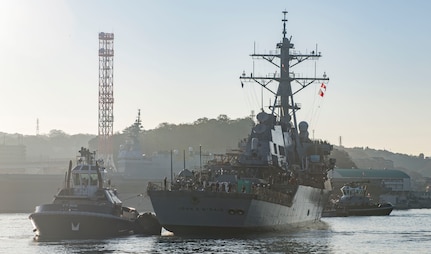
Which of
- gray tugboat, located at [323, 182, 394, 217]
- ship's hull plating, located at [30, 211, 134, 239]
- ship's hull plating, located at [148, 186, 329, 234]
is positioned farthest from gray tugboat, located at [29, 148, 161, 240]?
gray tugboat, located at [323, 182, 394, 217]

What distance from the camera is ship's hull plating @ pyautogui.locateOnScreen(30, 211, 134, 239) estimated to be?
7612 cm

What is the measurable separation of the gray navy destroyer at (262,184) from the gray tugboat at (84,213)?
3361mm

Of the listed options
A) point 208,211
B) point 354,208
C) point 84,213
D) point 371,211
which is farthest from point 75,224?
point 371,211

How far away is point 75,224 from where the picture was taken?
76.3 m

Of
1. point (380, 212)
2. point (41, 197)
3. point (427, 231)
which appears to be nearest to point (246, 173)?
point (427, 231)

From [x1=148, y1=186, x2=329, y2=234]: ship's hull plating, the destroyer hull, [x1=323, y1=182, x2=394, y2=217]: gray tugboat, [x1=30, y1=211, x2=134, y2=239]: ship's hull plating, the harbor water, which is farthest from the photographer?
the destroyer hull

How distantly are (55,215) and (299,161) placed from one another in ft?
119

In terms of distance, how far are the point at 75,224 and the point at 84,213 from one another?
1214 millimetres

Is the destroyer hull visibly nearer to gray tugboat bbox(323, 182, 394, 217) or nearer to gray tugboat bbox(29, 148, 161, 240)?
gray tugboat bbox(323, 182, 394, 217)

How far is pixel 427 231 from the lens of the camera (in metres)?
94.1

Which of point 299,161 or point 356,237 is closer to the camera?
point 356,237

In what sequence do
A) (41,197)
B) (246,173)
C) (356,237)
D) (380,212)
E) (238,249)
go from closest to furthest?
1. (238,249)
2. (356,237)
3. (246,173)
4. (380,212)
5. (41,197)

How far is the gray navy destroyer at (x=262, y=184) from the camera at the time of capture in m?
77.8

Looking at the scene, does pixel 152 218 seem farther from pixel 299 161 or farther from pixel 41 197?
pixel 41 197
